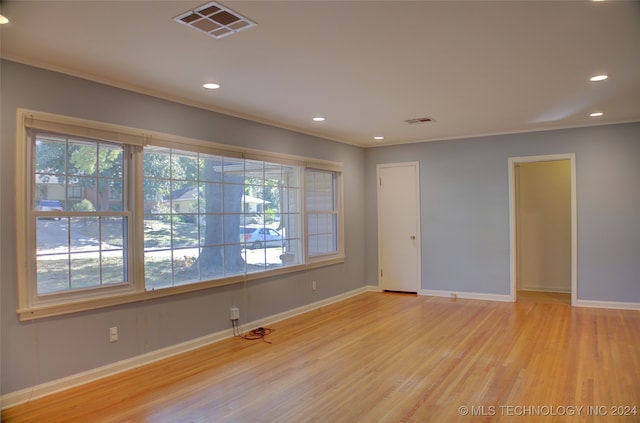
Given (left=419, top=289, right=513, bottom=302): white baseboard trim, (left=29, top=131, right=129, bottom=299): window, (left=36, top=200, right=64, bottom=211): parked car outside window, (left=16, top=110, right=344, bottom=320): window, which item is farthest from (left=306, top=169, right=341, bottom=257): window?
(left=36, top=200, right=64, bottom=211): parked car outside window

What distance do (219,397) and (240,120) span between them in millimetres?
2979

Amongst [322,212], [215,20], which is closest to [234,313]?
[322,212]

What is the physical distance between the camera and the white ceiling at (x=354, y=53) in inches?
95.2

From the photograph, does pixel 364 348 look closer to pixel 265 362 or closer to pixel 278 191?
pixel 265 362

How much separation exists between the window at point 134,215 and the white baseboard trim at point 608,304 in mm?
3965

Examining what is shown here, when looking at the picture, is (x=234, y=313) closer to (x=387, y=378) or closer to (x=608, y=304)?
(x=387, y=378)

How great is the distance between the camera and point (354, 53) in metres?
3.06

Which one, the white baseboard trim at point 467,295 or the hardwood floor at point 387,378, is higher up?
the white baseboard trim at point 467,295

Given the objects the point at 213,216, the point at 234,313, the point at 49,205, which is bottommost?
the point at 234,313

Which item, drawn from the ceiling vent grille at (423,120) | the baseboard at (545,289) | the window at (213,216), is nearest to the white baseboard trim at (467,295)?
the baseboard at (545,289)

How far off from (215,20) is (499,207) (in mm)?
5182

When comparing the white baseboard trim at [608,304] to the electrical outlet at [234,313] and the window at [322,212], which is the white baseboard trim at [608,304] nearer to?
the window at [322,212]

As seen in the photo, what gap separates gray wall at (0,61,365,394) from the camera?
2.96 meters

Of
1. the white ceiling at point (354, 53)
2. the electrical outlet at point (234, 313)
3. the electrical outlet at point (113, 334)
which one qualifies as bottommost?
the electrical outlet at point (234, 313)
